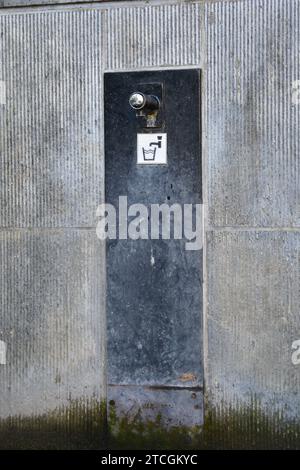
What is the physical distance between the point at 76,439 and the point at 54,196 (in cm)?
190

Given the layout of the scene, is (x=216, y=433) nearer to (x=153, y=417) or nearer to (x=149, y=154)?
(x=153, y=417)

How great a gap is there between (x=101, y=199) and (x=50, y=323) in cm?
104

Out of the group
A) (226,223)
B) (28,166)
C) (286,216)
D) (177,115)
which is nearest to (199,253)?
(226,223)

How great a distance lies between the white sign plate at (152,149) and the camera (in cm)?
425

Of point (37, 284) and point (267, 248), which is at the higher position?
point (267, 248)

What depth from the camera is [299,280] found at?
13.6 ft

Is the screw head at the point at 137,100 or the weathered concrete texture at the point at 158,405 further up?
the screw head at the point at 137,100

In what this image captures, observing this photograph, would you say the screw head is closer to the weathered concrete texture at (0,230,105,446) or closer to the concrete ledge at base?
the weathered concrete texture at (0,230,105,446)

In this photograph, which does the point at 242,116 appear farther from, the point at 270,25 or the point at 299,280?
the point at 299,280

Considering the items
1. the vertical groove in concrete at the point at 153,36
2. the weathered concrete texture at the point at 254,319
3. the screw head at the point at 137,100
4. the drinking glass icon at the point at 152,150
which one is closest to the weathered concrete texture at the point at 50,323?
the drinking glass icon at the point at 152,150

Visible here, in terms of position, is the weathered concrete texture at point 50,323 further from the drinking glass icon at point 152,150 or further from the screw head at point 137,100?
the screw head at point 137,100

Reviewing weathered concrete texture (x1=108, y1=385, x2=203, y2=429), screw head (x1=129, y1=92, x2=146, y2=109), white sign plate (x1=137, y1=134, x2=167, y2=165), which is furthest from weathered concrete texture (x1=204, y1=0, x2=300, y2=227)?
weathered concrete texture (x1=108, y1=385, x2=203, y2=429)

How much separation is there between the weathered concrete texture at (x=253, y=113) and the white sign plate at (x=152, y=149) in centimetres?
34

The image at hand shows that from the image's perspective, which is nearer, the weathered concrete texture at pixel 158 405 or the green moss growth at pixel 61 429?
the weathered concrete texture at pixel 158 405
